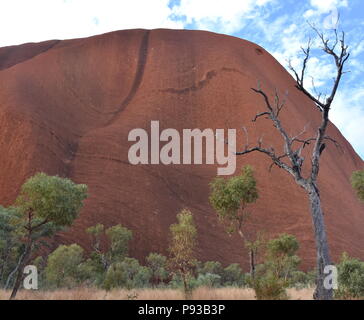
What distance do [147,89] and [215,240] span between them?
34.5m

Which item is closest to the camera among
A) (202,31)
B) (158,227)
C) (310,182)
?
(310,182)

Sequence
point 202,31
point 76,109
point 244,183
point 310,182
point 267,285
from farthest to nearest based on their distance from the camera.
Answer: point 202,31 < point 76,109 < point 244,183 < point 310,182 < point 267,285

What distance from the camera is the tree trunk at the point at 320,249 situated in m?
10.4

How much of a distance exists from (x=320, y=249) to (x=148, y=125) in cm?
4869

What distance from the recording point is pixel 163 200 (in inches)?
1834

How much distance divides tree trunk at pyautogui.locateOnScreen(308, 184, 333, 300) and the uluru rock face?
97.3 ft

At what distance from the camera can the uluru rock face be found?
145ft

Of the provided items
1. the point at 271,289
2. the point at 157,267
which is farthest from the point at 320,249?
the point at 157,267

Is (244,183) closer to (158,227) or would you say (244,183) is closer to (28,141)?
(158,227)

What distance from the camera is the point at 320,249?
10992mm

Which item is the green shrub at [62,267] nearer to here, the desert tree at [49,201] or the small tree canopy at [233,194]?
the small tree canopy at [233,194]

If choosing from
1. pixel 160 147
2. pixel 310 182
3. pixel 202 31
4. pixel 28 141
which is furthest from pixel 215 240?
pixel 202 31

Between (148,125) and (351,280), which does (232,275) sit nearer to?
(351,280)

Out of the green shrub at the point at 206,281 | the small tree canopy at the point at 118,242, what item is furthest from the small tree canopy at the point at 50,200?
the small tree canopy at the point at 118,242
